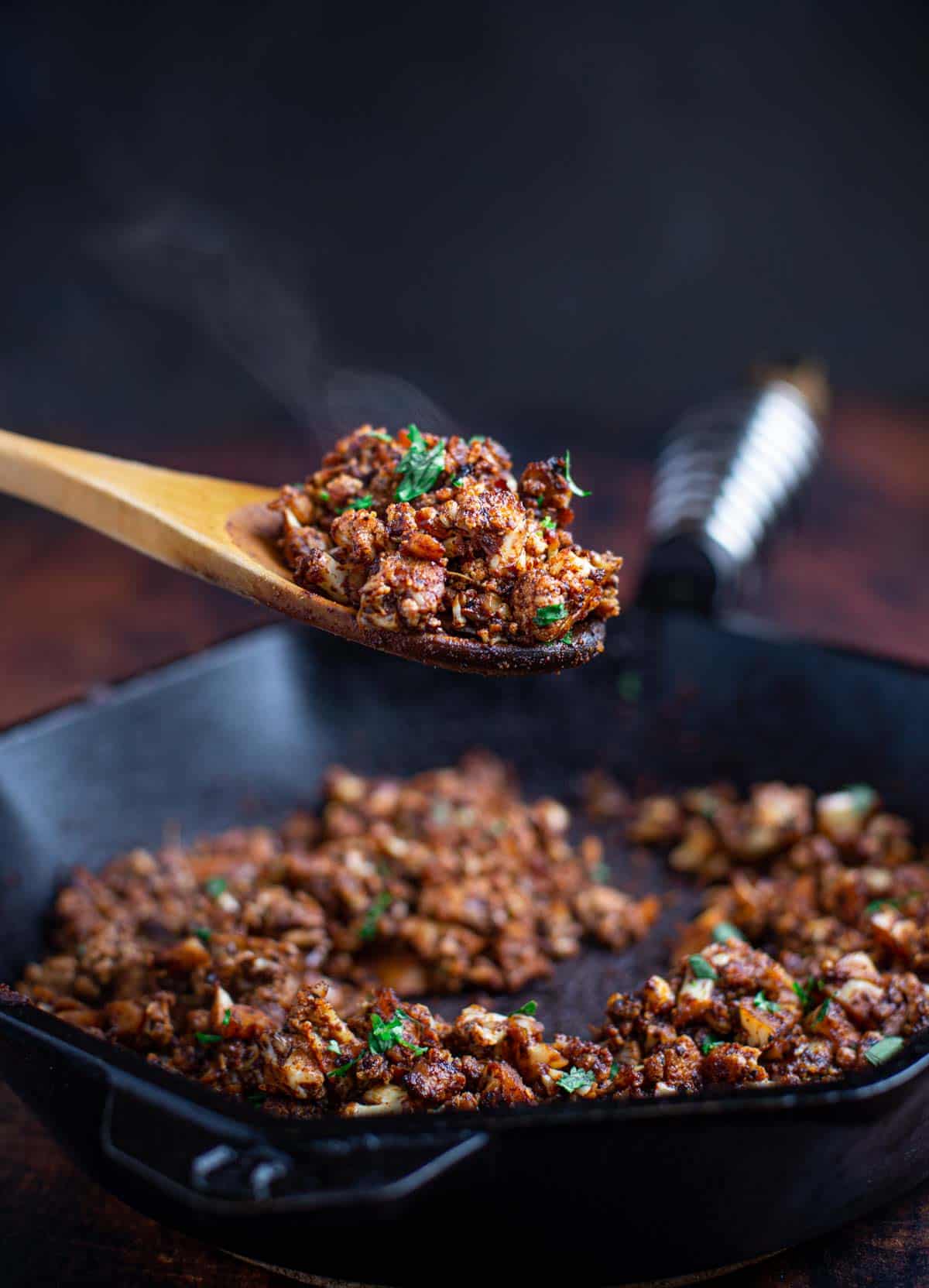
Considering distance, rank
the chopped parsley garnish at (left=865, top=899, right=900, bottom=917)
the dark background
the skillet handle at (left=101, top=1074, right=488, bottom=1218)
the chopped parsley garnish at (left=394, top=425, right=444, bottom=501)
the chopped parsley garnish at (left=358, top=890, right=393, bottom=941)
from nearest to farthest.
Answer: the skillet handle at (left=101, top=1074, right=488, bottom=1218) < the chopped parsley garnish at (left=394, top=425, right=444, bottom=501) < the chopped parsley garnish at (left=865, top=899, right=900, bottom=917) < the chopped parsley garnish at (left=358, top=890, right=393, bottom=941) < the dark background

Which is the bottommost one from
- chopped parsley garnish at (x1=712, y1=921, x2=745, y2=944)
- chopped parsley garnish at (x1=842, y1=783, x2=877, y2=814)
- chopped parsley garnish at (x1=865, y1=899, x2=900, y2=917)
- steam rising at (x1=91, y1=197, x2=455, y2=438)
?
chopped parsley garnish at (x1=712, y1=921, x2=745, y2=944)

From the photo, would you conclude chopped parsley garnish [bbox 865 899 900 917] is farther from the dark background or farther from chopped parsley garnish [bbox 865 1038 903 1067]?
the dark background

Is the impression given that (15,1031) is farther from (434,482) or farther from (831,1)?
(831,1)

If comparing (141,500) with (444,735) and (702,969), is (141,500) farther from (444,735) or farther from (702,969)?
(702,969)

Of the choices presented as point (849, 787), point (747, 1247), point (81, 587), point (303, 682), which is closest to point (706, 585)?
point (849, 787)

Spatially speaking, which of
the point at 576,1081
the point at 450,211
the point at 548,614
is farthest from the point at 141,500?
the point at 450,211

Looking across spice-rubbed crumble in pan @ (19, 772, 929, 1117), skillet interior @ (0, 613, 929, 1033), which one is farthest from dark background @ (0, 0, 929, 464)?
spice-rubbed crumble in pan @ (19, 772, 929, 1117)
